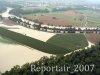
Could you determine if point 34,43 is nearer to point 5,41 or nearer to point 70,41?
point 5,41

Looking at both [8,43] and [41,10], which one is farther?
[41,10]

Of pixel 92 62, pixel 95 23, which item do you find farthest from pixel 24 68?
pixel 95 23

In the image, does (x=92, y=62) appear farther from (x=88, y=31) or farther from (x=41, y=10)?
(x=41, y=10)

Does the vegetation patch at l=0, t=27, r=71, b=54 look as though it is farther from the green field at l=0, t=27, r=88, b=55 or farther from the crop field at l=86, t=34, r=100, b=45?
the crop field at l=86, t=34, r=100, b=45

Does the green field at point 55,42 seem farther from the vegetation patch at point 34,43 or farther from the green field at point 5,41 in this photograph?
the green field at point 5,41

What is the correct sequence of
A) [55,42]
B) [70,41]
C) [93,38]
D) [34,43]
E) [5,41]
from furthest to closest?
[93,38] < [70,41] < [55,42] < [5,41] < [34,43]

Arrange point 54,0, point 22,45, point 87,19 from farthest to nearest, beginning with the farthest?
1. point 54,0
2. point 87,19
3. point 22,45

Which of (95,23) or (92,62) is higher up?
(92,62)

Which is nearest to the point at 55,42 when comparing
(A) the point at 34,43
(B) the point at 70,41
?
(B) the point at 70,41

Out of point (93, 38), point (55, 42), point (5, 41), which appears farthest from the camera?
point (93, 38)
